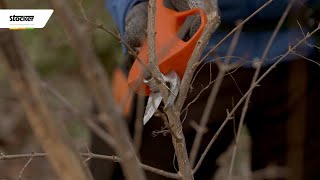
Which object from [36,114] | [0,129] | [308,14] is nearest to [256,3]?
[308,14]

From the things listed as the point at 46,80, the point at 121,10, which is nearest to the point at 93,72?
the point at 121,10

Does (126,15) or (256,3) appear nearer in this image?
(256,3)

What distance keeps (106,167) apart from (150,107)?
51 cm

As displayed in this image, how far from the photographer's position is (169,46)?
1.13 meters

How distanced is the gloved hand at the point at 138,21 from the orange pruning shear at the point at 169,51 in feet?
0.12

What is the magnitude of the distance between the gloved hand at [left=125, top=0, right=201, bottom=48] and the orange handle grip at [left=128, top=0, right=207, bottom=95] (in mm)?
44

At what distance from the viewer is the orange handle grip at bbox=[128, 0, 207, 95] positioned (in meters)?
1.12

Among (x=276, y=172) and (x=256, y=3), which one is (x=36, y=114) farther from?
(x=276, y=172)

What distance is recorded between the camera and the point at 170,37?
1182 millimetres

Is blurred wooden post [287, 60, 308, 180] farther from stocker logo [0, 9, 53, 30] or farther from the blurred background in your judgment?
the blurred background

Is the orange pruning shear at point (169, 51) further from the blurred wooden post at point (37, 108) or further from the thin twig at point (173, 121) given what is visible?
the blurred wooden post at point (37, 108)

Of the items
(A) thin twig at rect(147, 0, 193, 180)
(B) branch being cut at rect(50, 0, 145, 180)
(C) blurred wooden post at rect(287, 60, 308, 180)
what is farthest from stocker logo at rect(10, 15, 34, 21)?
(C) blurred wooden post at rect(287, 60, 308, 180)

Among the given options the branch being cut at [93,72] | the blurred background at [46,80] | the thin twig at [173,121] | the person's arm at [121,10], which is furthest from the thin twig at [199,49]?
the blurred background at [46,80]

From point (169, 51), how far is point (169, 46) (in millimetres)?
20
